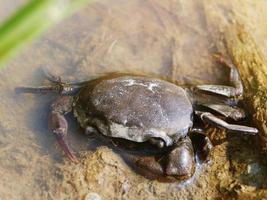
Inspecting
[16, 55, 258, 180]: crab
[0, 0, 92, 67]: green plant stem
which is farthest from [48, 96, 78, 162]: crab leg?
[0, 0, 92, 67]: green plant stem

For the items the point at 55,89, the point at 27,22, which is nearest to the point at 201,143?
the point at 55,89

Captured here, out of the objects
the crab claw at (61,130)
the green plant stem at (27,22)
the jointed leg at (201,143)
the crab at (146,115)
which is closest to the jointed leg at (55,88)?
the crab at (146,115)

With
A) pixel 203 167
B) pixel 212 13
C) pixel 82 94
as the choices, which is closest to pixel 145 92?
pixel 82 94

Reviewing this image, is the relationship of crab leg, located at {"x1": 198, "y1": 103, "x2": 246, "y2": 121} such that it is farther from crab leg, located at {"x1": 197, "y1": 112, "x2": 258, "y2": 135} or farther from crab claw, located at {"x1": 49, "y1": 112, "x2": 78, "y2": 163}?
crab claw, located at {"x1": 49, "y1": 112, "x2": 78, "y2": 163}

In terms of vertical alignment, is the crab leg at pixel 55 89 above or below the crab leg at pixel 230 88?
above

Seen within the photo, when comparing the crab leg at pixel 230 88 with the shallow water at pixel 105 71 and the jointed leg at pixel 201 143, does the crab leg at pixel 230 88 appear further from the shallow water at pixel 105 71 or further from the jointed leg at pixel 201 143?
the jointed leg at pixel 201 143

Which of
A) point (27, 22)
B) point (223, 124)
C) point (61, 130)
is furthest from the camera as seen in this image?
point (223, 124)

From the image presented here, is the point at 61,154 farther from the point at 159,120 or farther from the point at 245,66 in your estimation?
the point at 245,66

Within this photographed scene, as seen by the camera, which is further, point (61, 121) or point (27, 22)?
point (61, 121)

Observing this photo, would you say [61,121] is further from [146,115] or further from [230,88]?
[230,88]
